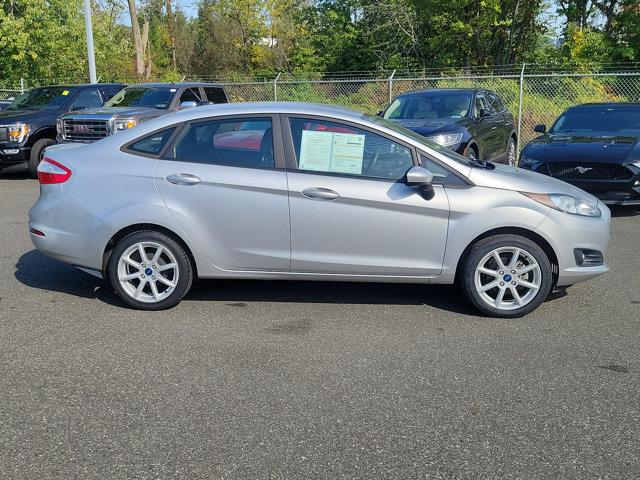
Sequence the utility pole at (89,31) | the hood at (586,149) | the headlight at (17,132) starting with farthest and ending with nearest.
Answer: the utility pole at (89,31)
the headlight at (17,132)
the hood at (586,149)

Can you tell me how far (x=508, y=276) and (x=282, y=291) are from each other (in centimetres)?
197

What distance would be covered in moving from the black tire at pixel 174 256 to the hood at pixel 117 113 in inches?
278

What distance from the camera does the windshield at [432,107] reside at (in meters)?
11.6

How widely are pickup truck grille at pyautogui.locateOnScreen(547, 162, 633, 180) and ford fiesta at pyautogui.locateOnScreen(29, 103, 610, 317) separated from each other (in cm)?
398

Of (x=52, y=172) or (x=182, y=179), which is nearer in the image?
(x=182, y=179)

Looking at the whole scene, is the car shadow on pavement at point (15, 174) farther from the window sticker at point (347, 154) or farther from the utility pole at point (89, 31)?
the window sticker at point (347, 154)

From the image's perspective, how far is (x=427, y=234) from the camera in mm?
5027

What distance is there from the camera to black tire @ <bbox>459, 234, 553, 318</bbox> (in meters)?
5.04

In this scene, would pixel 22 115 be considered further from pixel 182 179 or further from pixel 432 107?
pixel 182 179

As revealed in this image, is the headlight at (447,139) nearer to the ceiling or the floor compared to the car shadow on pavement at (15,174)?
nearer to the ceiling

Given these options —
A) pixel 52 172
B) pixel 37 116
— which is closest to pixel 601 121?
pixel 52 172

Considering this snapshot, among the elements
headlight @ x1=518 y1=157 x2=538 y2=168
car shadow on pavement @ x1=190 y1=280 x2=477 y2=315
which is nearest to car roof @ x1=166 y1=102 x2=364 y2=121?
car shadow on pavement @ x1=190 y1=280 x2=477 y2=315

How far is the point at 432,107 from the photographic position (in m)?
11.7

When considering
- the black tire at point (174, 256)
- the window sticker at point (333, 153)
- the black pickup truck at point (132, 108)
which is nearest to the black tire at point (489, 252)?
the window sticker at point (333, 153)
